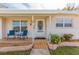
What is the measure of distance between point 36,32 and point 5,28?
3.74m

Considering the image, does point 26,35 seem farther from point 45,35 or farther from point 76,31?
point 76,31

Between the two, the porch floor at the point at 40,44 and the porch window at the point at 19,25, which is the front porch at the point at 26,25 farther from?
the porch floor at the point at 40,44

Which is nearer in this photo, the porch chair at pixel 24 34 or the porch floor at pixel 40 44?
the porch floor at pixel 40 44

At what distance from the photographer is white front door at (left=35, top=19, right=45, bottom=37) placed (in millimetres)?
23656

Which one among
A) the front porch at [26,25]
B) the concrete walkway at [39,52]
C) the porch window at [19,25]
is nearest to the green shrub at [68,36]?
the front porch at [26,25]

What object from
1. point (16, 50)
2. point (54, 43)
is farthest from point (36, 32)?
point (16, 50)

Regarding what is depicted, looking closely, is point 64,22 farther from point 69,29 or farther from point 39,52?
point 39,52

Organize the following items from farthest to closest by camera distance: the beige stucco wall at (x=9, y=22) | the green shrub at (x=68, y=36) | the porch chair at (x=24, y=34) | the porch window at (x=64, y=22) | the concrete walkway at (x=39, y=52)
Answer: the beige stucco wall at (x=9, y=22), the porch window at (x=64, y=22), the porch chair at (x=24, y=34), the green shrub at (x=68, y=36), the concrete walkway at (x=39, y=52)

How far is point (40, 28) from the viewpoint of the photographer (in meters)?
24.0

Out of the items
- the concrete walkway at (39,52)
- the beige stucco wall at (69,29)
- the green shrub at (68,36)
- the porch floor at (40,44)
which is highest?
the beige stucco wall at (69,29)

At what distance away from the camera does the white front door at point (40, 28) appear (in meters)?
23.7

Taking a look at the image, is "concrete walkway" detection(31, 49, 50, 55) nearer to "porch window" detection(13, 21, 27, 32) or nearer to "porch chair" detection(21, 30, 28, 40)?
"porch chair" detection(21, 30, 28, 40)

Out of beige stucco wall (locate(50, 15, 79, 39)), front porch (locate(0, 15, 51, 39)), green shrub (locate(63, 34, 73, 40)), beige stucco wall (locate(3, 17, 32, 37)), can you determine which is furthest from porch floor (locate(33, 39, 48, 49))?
beige stucco wall (locate(3, 17, 32, 37))

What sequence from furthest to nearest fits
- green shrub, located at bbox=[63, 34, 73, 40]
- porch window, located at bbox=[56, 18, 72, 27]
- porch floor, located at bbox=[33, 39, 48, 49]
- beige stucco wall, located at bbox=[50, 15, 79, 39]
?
1. porch window, located at bbox=[56, 18, 72, 27]
2. beige stucco wall, located at bbox=[50, 15, 79, 39]
3. green shrub, located at bbox=[63, 34, 73, 40]
4. porch floor, located at bbox=[33, 39, 48, 49]
